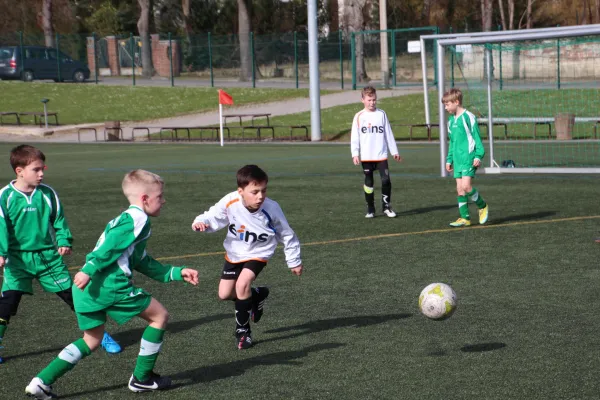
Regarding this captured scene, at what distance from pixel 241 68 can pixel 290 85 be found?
3346mm

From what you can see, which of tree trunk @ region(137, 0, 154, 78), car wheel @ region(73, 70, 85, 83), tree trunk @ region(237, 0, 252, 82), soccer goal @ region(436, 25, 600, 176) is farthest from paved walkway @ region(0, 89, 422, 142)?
tree trunk @ region(137, 0, 154, 78)

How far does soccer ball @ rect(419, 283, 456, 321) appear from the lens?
6.38 meters

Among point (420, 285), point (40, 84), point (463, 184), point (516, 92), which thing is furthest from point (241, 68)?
point (420, 285)

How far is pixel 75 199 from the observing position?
15453mm

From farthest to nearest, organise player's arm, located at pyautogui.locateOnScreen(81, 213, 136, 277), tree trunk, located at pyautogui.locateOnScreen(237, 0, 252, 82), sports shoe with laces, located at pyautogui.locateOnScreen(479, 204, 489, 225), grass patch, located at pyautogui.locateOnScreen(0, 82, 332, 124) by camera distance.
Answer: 1. tree trunk, located at pyautogui.locateOnScreen(237, 0, 252, 82)
2. grass patch, located at pyautogui.locateOnScreen(0, 82, 332, 124)
3. sports shoe with laces, located at pyautogui.locateOnScreen(479, 204, 489, 225)
4. player's arm, located at pyautogui.locateOnScreen(81, 213, 136, 277)

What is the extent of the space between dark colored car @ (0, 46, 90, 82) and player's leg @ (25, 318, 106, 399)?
4573 centimetres

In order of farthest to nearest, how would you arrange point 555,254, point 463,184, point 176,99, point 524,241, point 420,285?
1. point 176,99
2. point 463,184
3. point 524,241
4. point 555,254
5. point 420,285

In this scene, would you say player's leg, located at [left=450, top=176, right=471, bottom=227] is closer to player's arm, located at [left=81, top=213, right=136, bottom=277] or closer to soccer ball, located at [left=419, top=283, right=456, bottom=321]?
soccer ball, located at [left=419, top=283, right=456, bottom=321]

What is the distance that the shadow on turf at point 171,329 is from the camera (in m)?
6.75

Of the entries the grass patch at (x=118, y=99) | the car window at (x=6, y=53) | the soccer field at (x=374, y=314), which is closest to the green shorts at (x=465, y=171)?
the soccer field at (x=374, y=314)

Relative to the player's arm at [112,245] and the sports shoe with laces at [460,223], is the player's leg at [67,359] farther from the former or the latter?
the sports shoe with laces at [460,223]

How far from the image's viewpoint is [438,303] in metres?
6.39

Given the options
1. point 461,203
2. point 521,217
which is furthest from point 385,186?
point 521,217

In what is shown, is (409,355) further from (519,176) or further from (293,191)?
(519,176)
